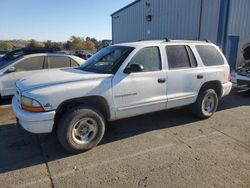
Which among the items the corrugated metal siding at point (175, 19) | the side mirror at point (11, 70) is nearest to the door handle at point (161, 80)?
the side mirror at point (11, 70)

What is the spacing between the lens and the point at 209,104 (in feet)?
18.0

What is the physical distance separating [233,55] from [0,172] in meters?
12.5

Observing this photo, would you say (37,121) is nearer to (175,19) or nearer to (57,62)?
(57,62)

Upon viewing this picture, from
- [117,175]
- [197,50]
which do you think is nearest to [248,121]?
[197,50]

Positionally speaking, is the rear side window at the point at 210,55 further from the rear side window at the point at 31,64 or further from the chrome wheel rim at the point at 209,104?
the rear side window at the point at 31,64

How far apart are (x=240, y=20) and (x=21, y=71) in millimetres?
11073

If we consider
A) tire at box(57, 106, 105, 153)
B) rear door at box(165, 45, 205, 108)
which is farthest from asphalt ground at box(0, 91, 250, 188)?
rear door at box(165, 45, 205, 108)

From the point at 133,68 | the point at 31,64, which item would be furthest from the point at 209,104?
the point at 31,64

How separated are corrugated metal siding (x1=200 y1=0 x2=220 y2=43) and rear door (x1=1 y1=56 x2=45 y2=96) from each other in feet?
30.9

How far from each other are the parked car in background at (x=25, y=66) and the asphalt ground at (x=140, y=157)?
1.50 meters

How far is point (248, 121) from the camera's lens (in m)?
5.34

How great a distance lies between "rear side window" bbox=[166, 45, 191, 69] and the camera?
4.65 metres

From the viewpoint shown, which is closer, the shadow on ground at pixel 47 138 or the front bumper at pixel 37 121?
the front bumper at pixel 37 121

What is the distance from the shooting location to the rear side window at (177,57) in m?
4.65
